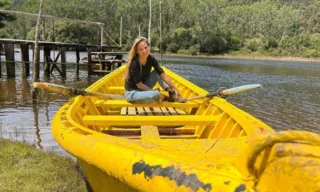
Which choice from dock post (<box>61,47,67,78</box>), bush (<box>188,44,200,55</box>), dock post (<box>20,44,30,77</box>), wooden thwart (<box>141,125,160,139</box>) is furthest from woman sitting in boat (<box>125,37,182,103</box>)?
bush (<box>188,44,200,55</box>)

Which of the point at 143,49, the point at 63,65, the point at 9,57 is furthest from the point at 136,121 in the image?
the point at 63,65

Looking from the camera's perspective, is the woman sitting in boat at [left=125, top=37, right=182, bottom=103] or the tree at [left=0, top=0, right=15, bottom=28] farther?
the tree at [left=0, top=0, right=15, bottom=28]

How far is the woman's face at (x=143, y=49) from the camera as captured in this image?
5.91 m

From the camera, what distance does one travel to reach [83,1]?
10281cm

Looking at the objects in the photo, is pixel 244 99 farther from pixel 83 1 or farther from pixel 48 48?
pixel 83 1

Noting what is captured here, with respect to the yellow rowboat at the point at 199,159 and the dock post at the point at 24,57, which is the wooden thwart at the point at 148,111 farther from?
the dock post at the point at 24,57

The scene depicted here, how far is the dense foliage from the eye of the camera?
88.8 m

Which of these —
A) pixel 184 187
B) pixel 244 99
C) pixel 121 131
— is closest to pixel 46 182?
pixel 121 131

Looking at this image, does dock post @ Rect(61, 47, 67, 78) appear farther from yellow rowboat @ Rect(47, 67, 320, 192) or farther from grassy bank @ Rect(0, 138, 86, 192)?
yellow rowboat @ Rect(47, 67, 320, 192)

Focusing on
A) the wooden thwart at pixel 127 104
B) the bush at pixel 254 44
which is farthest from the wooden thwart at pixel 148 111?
the bush at pixel 254 44

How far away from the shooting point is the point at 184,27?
9894 centimetres

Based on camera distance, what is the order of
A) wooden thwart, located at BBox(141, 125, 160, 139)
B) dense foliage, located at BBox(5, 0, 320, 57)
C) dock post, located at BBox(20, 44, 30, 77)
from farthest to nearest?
1. dense foliage, located at BBox(5, 0, 320, 57)
2. dock post, located at BBox(20, 44, 30, 77)
3. wooden thwart, located at BBox(141, 125, 160, 139)

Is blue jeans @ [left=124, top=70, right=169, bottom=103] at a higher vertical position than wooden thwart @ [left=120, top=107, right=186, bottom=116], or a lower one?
higher

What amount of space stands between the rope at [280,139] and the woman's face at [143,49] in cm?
411
